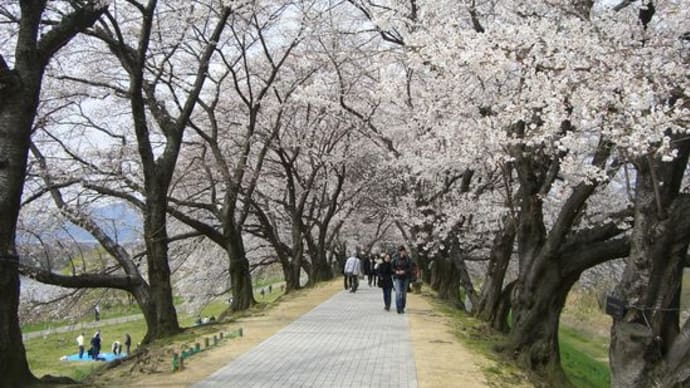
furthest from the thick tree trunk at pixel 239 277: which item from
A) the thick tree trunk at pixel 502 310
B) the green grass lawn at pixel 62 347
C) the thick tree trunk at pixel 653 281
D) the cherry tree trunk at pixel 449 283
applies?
the thick tree trunk at pixel 653 281

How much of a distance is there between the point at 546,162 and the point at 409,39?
3.57 metres

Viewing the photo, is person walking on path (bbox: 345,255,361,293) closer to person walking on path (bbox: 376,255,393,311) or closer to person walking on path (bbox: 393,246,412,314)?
person walking on path (bbox: 376,255,393,311)

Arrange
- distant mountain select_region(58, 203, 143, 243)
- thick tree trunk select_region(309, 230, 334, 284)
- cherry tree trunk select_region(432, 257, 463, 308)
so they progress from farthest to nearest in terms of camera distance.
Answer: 1. thick tree trunk select_region(309, 230, 334, 284)
2. cherry tree trunk select_region(432, 257, 463, 308)
3. distant mountain select_region(58, 203, 143, 243)

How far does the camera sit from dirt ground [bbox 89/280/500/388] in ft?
26.4

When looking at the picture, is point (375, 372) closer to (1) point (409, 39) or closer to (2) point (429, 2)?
(1) point (409, 39)

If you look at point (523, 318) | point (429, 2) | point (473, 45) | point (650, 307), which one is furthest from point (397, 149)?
point (650, 307)

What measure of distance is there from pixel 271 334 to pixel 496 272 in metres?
5.63

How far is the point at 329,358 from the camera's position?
31.0 feet

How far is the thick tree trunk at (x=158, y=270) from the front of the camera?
1194cm

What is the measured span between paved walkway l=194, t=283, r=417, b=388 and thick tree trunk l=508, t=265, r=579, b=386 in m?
2.09

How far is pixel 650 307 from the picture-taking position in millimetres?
7695

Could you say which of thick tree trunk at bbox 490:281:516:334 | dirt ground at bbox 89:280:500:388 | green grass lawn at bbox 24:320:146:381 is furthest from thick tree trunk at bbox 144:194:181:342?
A: green grass lawn at bbox 24:320:146:381

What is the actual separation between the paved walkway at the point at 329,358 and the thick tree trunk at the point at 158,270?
2317mm

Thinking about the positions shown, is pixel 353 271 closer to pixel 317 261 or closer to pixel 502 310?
pixel 317 261
